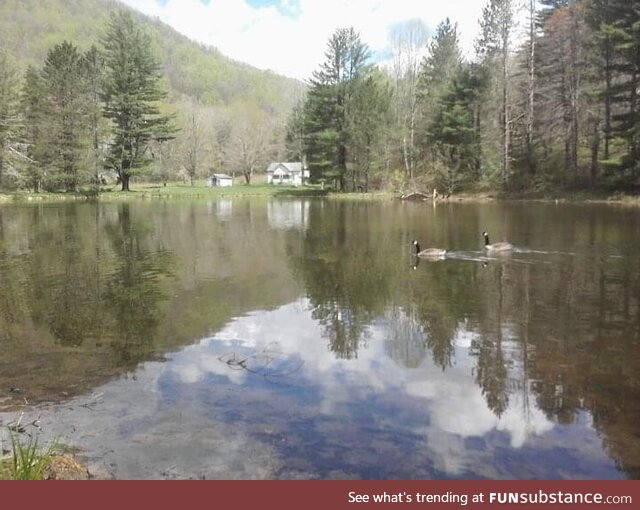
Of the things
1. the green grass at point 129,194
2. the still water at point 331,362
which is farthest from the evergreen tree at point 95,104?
the still water at point 331,362

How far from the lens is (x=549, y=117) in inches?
1935

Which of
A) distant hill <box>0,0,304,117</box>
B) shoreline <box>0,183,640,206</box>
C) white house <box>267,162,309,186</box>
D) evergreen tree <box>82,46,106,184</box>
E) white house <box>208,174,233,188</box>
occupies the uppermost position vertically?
distant hill <box>0,0,304,117</box>

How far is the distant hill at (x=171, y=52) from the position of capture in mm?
156625

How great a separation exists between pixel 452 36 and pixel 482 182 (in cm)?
2529

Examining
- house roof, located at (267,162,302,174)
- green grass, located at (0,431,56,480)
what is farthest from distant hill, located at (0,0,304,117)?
green grass, located at (0,431,56,480)

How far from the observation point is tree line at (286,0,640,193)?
41.8 m

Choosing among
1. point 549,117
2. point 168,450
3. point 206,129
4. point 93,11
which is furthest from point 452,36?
point 93,11

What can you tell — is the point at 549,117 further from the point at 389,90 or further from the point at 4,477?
the point at 4,477

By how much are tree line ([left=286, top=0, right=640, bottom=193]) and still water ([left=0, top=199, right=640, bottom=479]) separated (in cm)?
2716

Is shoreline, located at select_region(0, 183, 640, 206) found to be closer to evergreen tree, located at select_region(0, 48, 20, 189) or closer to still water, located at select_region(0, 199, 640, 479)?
evergreen tree, located at select_region(0, 48, 20, 189)

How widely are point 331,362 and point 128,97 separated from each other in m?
61.8

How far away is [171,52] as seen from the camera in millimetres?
181000

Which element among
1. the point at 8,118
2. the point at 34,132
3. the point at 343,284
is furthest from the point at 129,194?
the point at 343,284

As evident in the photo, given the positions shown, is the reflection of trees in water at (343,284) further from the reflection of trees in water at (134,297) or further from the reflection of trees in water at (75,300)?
the reflection of trees in water at (75,300)
